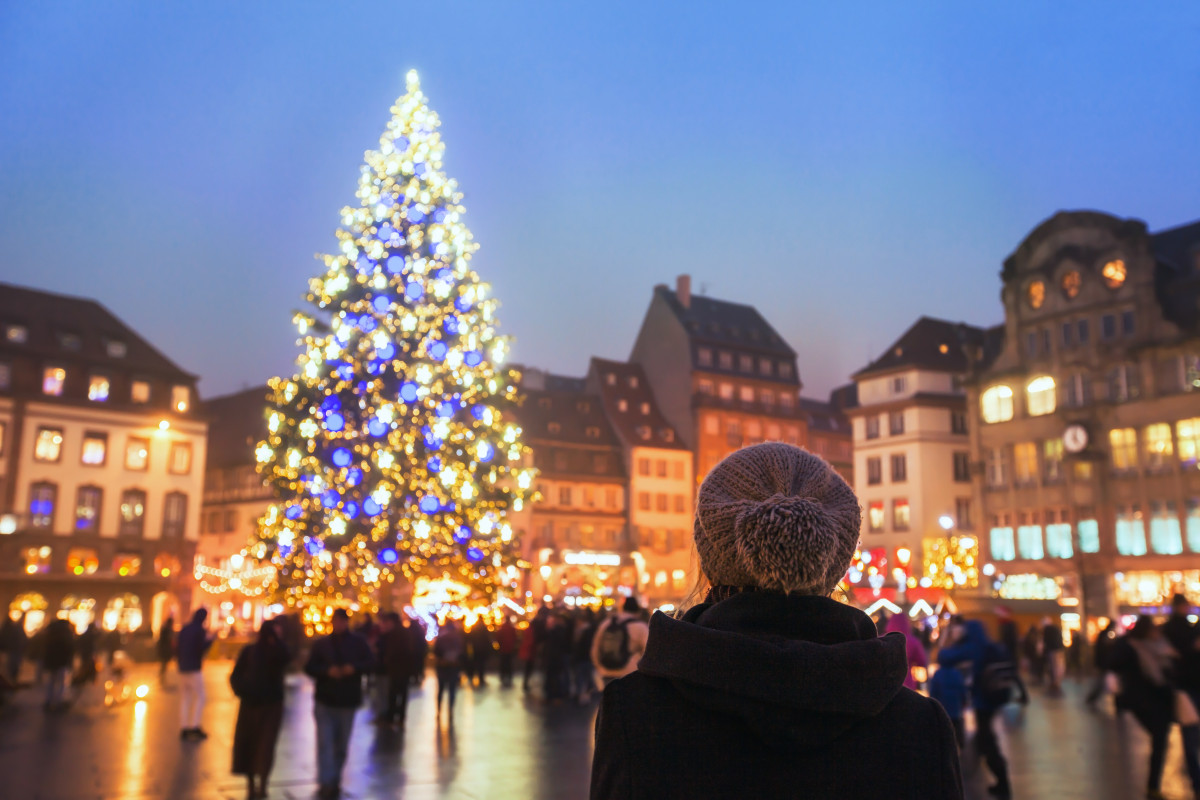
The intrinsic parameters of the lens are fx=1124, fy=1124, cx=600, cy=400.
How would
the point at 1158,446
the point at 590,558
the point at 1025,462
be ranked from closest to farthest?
the point at 1158,446, the point at 1025,462, the point at 590,558

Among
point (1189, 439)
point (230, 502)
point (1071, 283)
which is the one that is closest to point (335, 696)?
point (1189, 439)

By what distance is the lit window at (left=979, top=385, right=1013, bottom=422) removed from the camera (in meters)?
54.1

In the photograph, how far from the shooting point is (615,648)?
1434 cm

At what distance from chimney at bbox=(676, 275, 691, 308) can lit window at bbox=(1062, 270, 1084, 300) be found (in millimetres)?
33911

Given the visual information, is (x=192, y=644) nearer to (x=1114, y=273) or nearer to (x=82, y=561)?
(x=82, y=561)

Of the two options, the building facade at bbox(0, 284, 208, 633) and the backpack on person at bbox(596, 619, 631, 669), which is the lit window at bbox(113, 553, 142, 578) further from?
the backpack on person at bbox(596, 619, 631, 669)

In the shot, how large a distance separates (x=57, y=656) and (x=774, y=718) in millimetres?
21018

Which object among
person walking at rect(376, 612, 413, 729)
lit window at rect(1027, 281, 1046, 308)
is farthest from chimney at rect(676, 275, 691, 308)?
person walking at rect(376, 612, 413, 729)

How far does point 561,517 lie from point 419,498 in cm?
4665

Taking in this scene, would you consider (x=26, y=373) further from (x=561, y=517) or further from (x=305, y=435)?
(x=305, y=435)

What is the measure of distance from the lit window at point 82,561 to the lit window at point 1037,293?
152ft

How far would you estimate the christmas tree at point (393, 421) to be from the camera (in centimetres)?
2441

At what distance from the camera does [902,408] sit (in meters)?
66.2

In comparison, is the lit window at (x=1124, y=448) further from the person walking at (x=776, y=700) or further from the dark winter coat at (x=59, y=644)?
the person walking at (x=776, y=700)
